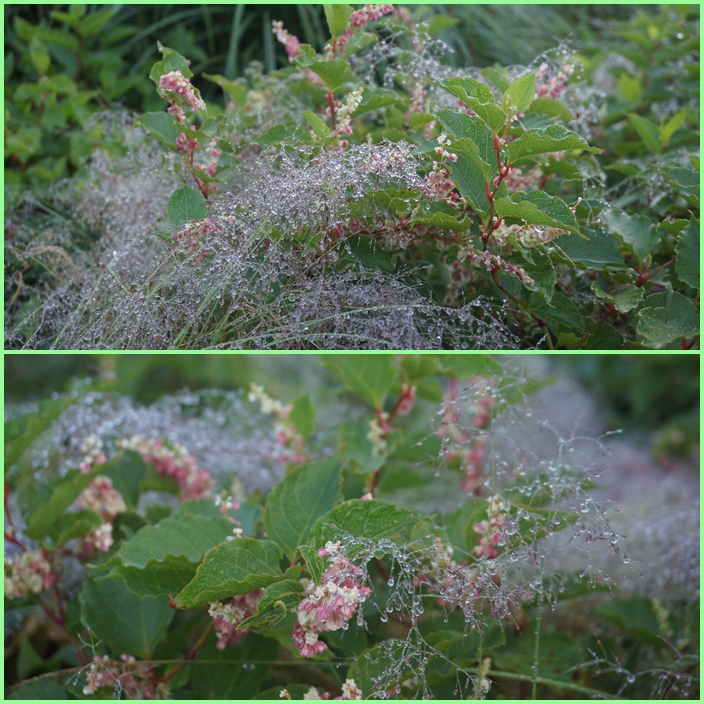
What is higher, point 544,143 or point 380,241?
point 544,143

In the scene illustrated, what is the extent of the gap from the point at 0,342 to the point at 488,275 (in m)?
1.03

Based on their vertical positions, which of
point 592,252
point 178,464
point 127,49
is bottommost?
point 178,464

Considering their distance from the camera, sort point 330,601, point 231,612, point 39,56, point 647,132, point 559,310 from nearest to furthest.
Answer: point 330,601 → point 231,612 → point 559,310 → point 647,132 → point 39,56

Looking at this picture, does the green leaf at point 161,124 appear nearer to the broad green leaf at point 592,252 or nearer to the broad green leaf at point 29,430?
the broad green leaf at point 29,430

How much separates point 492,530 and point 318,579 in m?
0.29

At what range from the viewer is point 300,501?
1094mm

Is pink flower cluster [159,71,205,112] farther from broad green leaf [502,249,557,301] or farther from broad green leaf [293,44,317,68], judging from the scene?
broad green leaf [502,249,557,301]

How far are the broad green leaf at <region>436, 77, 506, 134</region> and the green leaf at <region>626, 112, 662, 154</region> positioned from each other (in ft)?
2.41

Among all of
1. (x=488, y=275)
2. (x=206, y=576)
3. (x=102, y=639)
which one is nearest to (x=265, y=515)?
(x=206, y=576)

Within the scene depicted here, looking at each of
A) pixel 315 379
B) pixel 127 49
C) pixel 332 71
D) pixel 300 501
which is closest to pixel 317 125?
pixel 332 71

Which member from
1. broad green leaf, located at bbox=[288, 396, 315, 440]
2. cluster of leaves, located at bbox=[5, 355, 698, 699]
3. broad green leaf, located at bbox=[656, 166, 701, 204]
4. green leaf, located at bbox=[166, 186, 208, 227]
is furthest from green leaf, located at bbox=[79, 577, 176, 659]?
broad green leaf, located at bbox=[656, 166, 701, 204]

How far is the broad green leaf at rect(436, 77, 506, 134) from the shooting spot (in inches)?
42.8

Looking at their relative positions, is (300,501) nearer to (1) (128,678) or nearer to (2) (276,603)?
(2) (276,603)

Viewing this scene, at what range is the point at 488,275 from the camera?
1.30 m
